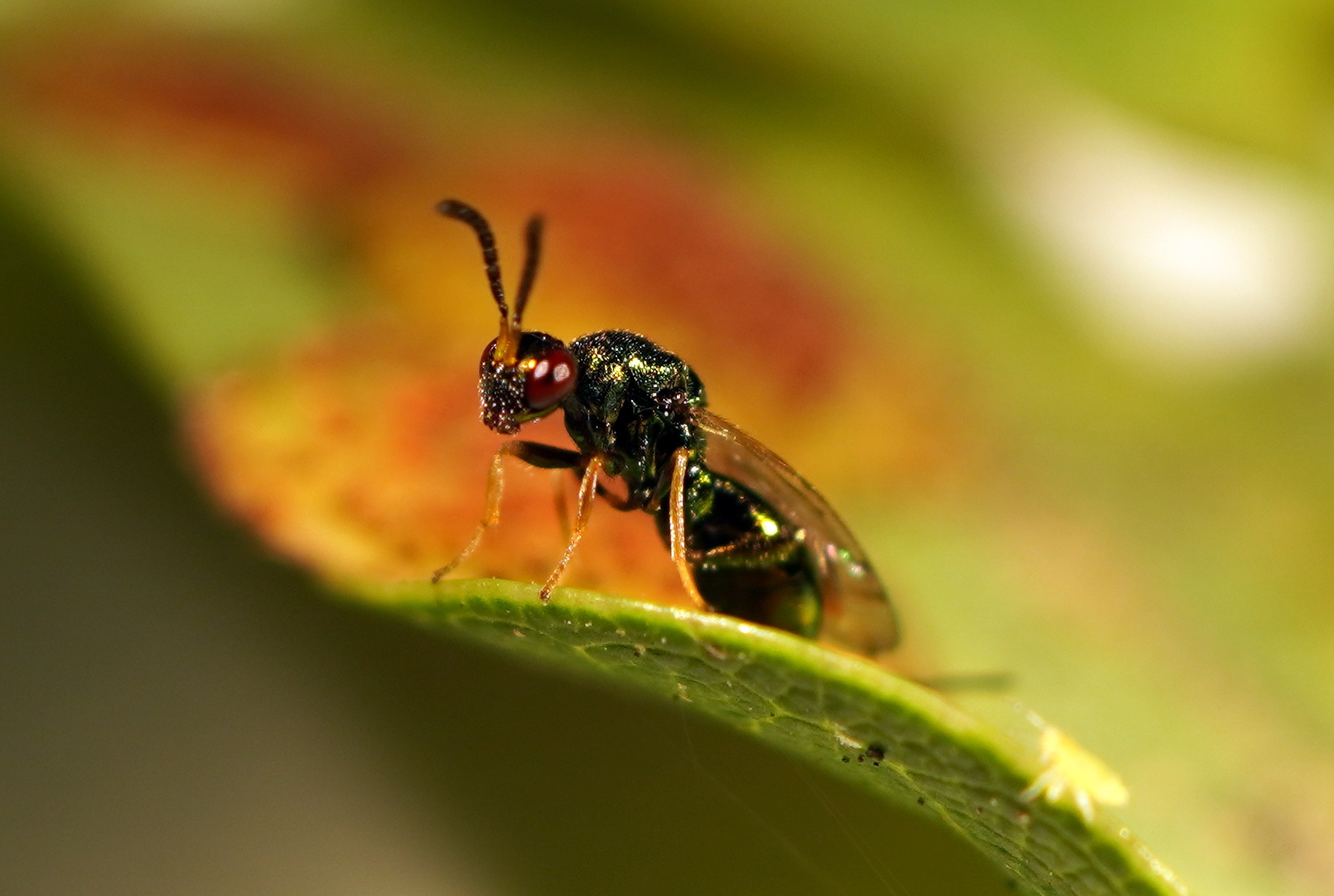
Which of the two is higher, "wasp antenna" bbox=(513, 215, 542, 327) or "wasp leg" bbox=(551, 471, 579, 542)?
"wasp antenna" bbox=(513, 215, 542, 327)

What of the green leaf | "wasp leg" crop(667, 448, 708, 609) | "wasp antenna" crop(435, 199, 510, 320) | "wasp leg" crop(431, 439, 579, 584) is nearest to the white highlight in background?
"wasp leg" crop(667, 448, 708, 609)

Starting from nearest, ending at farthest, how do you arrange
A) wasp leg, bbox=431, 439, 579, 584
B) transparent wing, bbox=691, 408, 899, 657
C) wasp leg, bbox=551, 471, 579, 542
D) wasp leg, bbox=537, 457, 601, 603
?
wasp leg, bbox=537, 457, 601, 603, wasp leg, bbox=431, 439, 579, 584, transparent wing, bbox=691, 408, 899, 657, wasp leg, bbox=551, 471, 579, 542

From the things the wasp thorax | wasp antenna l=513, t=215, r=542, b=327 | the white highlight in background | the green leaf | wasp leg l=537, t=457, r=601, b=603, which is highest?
the white highlight in background

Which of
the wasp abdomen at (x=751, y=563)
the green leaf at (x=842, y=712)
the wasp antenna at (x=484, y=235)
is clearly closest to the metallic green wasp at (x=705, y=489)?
the wasp abdomen at (x=751, y=563)

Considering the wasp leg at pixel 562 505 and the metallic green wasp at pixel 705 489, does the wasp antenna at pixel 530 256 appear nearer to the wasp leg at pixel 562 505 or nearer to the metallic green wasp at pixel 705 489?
the metallic green wasp at pixel 705 489

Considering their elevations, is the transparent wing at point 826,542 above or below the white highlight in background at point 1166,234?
below

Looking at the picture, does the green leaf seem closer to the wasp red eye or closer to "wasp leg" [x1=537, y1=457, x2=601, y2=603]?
"wasp leg" [x1=537, y1=457, x2=601, y2=603]

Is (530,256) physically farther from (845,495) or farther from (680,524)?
(845,495)

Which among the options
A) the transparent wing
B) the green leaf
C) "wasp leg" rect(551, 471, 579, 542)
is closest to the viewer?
the green leaf
